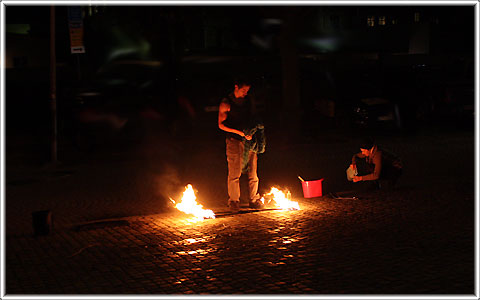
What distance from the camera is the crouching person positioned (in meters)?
11.1

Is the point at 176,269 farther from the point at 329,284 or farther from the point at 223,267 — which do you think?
the point at 329,284

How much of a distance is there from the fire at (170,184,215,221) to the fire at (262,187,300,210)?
108cm

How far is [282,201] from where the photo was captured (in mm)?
10352

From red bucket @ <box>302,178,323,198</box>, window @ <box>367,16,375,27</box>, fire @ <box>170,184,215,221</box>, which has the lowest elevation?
fire @ <box>170,184,215,221</box>

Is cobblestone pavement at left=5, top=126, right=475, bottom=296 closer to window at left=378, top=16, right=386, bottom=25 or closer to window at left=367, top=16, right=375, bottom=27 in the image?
window at left=367, top=16, right=375, bottom=27

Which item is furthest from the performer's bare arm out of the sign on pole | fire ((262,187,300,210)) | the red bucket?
the sign on pole

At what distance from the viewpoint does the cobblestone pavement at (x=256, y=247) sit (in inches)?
259

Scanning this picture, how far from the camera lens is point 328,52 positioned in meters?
32.0

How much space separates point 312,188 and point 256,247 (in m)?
3.35

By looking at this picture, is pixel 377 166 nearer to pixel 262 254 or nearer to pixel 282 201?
pixel 282 201

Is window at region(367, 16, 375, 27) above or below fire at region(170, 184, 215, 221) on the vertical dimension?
above

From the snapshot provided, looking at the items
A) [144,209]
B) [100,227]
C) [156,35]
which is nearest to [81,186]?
[144,209]

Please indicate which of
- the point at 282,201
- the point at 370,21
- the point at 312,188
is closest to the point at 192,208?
the point at 282,201

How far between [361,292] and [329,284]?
0.37 m
